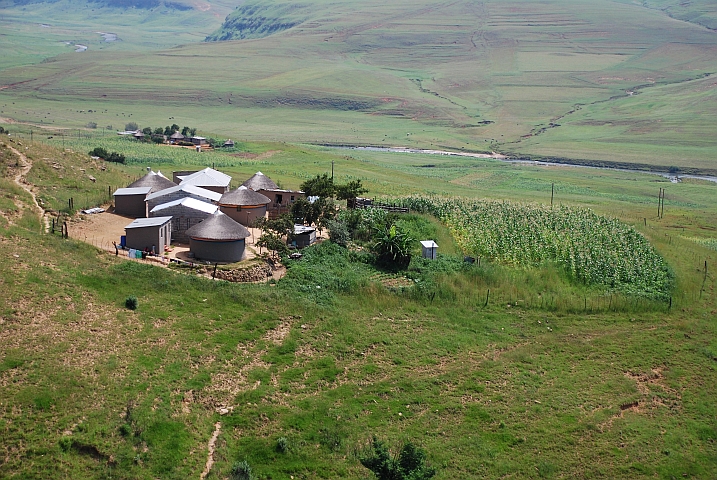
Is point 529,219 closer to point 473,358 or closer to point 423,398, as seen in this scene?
point 473,358

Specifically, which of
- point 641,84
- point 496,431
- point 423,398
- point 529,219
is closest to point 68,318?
point 423,398

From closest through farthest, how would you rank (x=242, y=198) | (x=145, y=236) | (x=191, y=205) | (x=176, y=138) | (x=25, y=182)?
1. (x=145, y=236)
2. (x=191, y=205)
3. (x=25, y=182)
4. (x=242, y=198)
5. (x=176, y=138)

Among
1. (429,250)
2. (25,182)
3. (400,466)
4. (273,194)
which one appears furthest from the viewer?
(273,194)

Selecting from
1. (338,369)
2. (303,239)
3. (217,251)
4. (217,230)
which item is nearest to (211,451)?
(338,369)

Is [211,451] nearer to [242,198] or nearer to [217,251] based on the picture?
[217,251]

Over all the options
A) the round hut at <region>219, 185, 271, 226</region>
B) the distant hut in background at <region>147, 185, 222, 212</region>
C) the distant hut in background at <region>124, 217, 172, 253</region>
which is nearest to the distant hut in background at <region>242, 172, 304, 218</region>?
the round hut at <region>219, 185, 271, 226</region>

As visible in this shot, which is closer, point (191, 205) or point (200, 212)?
point (200, 212)
